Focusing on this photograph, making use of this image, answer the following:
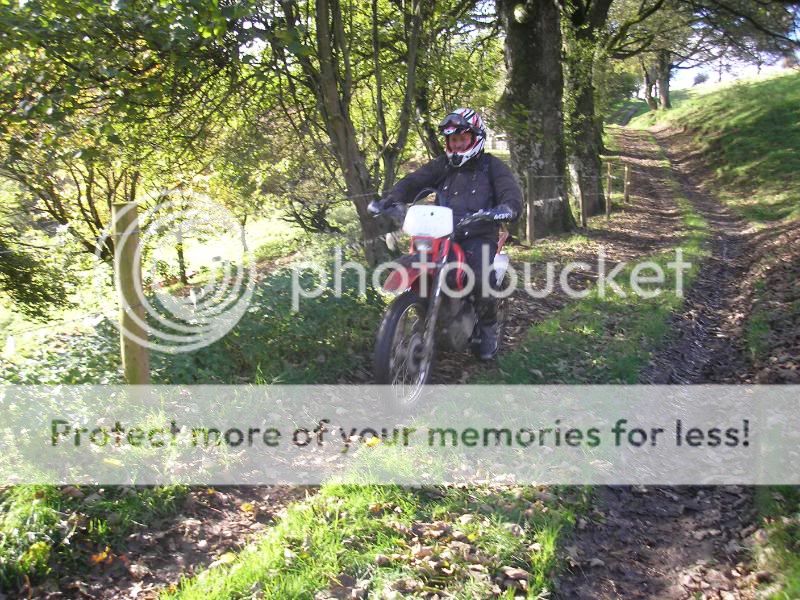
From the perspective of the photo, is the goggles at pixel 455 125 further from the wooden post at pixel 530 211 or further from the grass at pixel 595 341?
the wooden post at pixel 530 211

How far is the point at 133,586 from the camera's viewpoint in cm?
378

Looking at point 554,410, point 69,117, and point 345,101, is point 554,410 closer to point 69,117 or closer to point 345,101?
point 345,101

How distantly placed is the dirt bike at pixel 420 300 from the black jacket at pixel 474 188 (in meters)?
0.34

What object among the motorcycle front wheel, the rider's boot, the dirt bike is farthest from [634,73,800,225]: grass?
the motorcycle front wheel

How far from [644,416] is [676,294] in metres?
4.52

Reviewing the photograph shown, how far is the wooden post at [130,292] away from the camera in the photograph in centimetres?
497

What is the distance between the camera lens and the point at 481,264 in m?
6.41

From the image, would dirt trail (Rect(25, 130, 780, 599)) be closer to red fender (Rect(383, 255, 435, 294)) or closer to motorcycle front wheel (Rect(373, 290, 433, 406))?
motorcycle front wheel (Rect(373, 290, 433, 406))

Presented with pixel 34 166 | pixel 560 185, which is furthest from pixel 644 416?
pixel 34 166

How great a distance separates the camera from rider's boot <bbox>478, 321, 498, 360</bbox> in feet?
22.4

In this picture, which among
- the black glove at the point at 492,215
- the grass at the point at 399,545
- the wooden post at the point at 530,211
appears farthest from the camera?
the wooden post at the point at 530,211

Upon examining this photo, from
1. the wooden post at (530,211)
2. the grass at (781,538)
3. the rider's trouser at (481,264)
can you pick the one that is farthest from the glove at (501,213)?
the wooden post at (530,211)

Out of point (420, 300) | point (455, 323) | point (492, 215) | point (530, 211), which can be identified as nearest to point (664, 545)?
point (420, 300)

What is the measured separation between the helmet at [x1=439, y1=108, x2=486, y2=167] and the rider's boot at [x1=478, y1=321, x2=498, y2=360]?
1.70 m
